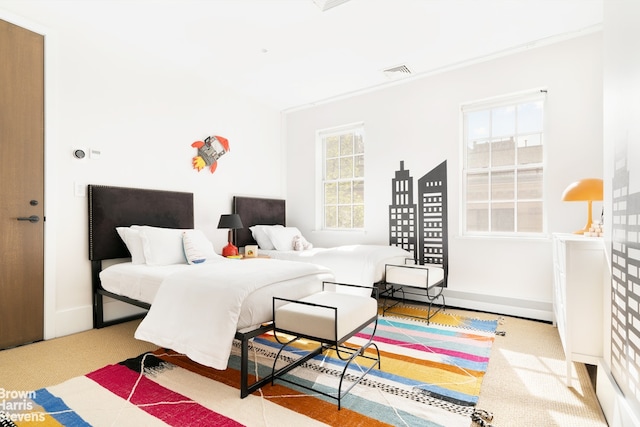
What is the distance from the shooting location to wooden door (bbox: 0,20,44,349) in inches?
109

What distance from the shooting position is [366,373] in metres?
2.27

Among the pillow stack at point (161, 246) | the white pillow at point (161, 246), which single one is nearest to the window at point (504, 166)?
the pillow stack at point (161, 246)

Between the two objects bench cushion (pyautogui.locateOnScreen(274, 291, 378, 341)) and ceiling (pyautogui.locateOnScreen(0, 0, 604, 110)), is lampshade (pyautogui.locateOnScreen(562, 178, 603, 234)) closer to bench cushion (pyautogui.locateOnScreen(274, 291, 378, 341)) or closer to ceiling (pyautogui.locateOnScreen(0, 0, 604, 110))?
ceiling (pyautogui.locateOnScreen(0, 0, 604, 110))

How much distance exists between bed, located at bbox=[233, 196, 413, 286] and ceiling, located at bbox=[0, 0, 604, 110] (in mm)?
1866

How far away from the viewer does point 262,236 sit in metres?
4.79

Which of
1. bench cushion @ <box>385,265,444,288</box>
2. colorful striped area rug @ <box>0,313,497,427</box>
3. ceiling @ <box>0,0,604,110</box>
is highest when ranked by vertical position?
ceiling @ <box>0,0,604,110</box>

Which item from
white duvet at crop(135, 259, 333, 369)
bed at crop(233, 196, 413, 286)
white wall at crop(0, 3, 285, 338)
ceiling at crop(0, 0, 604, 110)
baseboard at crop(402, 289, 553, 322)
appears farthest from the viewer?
bed at crop(233, 196, 413, 286)

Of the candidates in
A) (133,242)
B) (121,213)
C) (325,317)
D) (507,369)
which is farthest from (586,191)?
(121,213)

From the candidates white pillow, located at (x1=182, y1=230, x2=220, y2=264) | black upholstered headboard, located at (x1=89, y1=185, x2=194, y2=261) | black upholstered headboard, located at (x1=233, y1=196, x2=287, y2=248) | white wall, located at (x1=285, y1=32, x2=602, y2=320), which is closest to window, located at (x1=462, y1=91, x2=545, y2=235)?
white wall, located at (x1=285, y1=32, x2=602, y2=320)

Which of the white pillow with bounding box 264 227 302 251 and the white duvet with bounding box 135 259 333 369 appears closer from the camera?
the white duvet with bounding box 135 259 333 369

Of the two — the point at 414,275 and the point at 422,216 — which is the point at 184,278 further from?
the point at 422,216

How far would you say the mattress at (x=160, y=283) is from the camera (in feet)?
6.92

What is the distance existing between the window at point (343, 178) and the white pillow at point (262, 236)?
996mm

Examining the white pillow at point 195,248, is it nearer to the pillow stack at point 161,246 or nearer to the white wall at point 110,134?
the pillow stack at point 161,246
